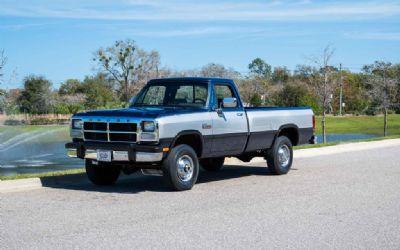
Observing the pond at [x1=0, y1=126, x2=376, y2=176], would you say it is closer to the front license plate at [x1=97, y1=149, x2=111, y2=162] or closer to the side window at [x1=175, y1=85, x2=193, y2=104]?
the side window at [x1=175, y1=85, x2=193, y2=104]

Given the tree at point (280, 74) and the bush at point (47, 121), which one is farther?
the tree at point (280, 74)

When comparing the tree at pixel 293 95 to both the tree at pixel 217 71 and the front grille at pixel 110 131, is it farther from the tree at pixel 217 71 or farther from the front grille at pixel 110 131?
the front grille at pixel 110 131

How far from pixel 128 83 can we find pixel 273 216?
48024 millimetres

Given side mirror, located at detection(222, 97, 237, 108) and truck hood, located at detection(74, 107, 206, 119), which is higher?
side mirror, located at detection(222, 97, 237, 108)

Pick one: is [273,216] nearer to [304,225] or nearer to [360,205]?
[304,225]

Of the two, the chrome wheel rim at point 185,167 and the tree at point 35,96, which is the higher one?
the tree at point 35,96

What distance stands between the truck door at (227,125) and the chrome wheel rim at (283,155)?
150 cm

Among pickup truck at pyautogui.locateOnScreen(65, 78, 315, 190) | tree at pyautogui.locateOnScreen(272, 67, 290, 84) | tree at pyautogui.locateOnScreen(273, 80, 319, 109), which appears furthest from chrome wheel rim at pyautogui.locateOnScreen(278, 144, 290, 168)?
tree at pyautogui.locateOnScreen(272, 67, 290, 84)

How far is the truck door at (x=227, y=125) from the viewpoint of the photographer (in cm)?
1194

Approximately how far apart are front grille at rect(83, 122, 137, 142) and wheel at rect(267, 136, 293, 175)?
12.8 ft

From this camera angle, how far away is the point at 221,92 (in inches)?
500

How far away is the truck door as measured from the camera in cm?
1194

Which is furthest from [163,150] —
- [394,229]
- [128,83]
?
[128,83]

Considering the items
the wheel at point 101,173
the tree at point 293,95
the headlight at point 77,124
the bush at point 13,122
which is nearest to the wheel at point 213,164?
the wheel at point 101,173
